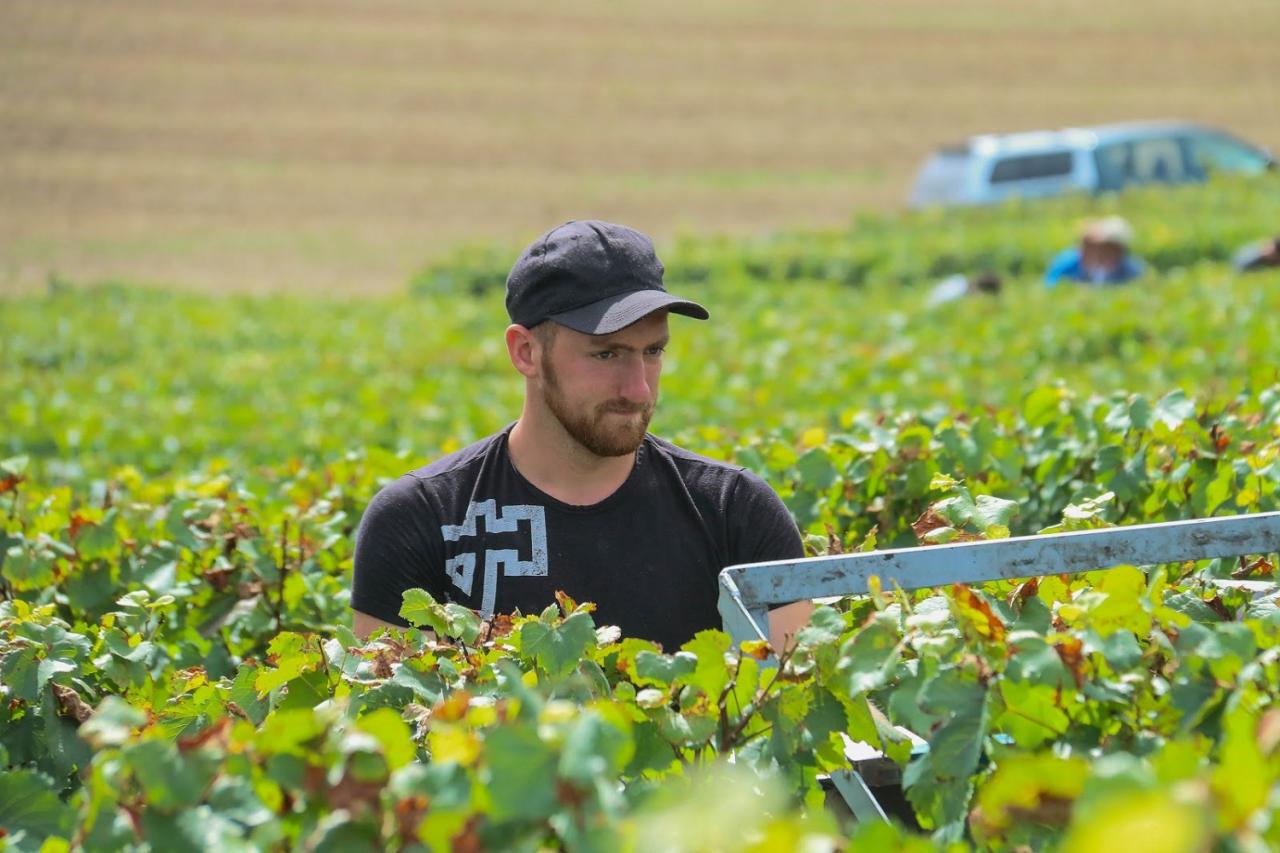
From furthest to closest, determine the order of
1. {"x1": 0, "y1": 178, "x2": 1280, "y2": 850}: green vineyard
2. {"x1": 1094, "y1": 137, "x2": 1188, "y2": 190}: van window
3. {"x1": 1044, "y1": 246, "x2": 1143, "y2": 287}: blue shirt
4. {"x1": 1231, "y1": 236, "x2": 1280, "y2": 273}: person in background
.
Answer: {"x1": 1094, "y1": 137, "x2": 1188, "y2": 190}: van window < {"x1": 1044, "y1": 246, "x2": 1143, "y2": 287}: blue shirt < {"x1": 1231, "y1": 236, "x2": 1280, "y2": 273}: person in background < {"x1": 0, "y1": 178, "x2": 1280, "y2": 850}: green vineyard

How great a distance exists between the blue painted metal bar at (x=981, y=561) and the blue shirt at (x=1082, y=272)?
10598 millimetres

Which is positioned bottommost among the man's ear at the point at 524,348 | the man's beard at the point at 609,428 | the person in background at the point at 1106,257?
the person in background at the point at 1106,257

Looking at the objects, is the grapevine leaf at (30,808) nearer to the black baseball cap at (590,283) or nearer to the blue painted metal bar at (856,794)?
the blue painted metal bar at (856,794)

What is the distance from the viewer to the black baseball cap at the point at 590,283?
3.02m

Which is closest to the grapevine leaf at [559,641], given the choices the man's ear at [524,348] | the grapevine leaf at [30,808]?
the grapevine leaf at [30,808]

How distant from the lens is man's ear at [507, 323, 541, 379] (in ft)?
10.4

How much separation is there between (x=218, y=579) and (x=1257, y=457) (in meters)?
2.37

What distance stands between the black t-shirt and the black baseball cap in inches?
13.0

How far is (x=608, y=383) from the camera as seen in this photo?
3076 mm

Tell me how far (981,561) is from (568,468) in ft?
3.79

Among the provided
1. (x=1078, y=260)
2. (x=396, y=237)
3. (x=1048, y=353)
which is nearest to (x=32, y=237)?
(x=396, y=237)

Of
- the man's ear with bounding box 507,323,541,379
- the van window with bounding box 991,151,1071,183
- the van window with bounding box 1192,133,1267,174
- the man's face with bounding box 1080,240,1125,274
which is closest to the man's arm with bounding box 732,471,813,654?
the man's ear with bounding box 507,323,541,379

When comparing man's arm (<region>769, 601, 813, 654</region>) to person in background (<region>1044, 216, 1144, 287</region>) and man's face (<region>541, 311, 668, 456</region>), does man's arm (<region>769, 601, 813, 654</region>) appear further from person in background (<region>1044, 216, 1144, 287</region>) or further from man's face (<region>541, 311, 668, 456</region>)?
person in background (<region>1044, 216, 1144, 287</region>)


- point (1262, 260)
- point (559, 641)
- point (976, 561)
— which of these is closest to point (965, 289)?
point (1262, 260)
